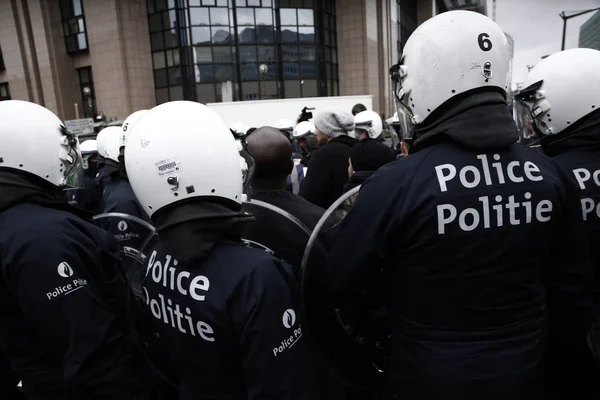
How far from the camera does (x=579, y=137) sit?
7.11 feet

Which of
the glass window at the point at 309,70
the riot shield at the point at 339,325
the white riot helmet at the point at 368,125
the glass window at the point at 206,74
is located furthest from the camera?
the glass window at the point at 309,70

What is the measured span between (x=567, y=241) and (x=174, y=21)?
23514 mm

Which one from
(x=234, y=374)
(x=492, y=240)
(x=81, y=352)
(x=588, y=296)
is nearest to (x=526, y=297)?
(x=492, y=240)

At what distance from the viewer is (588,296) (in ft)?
5.28

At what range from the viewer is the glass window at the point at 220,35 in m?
21.8

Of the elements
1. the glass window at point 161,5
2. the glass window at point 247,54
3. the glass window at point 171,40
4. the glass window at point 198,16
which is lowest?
the glass window at point 247,54

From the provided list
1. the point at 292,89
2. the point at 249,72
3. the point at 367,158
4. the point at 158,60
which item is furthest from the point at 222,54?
the point at 367,158

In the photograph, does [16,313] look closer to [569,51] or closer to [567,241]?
[567,241]

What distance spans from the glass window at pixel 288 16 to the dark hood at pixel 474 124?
Answer: 23.5 metres

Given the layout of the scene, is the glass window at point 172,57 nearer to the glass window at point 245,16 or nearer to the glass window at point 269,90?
the glass window at point 245,16

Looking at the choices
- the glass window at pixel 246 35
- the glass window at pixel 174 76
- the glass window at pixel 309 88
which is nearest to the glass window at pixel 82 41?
the glass window at pixel 174 76

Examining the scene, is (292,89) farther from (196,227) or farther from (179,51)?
(196,227)

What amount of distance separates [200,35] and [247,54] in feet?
8.55

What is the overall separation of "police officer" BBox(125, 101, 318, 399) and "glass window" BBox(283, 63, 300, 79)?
896 inches
